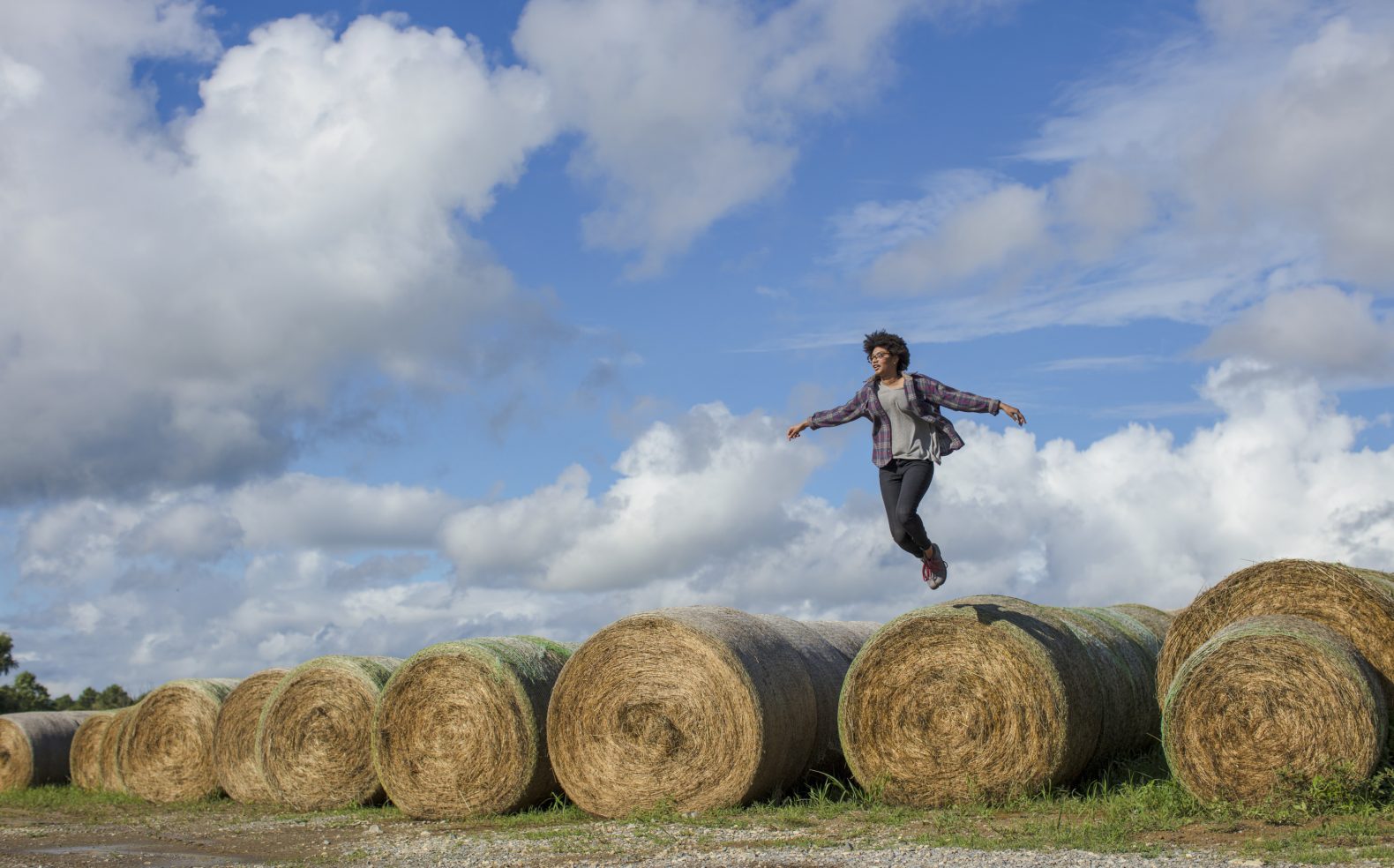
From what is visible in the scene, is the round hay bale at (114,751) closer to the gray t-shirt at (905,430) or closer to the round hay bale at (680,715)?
the round hay bale at (680,715)

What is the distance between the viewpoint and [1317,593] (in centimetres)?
1078

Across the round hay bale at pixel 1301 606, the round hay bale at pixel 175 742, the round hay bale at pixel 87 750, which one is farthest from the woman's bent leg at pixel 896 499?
the round hay bale at pixel 87 750

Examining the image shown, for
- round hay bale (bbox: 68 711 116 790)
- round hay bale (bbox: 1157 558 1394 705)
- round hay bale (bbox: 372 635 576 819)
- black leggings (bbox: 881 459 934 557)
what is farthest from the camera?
round hay bale (bbox: 68 711 116 790)

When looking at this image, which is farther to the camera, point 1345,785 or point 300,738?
point 300,738

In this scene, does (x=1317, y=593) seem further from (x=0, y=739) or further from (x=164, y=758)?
(x=0, y=739)

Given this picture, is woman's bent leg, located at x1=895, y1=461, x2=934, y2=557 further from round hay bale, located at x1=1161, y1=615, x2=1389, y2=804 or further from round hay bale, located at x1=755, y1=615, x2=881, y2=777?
round hay bale, located at x1=1161, y1=615, x2=1389, y2=804

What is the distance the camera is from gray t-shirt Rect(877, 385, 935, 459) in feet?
32.8

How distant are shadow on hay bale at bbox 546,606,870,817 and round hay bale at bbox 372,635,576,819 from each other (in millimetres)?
459

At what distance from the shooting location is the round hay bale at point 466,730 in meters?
11.9

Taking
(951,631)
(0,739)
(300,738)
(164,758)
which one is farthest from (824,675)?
(0,739)

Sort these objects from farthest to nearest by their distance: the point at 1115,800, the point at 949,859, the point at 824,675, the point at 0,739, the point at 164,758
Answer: the point at 0,739 < the point at 164,758 < the point at 824,675 < the point at 1115,800 < the point at 949,859

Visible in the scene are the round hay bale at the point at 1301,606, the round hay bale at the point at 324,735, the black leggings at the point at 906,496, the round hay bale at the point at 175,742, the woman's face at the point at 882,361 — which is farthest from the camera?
the round hay bale at the point at 175,742

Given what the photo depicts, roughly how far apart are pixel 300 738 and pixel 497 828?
3.55 meters

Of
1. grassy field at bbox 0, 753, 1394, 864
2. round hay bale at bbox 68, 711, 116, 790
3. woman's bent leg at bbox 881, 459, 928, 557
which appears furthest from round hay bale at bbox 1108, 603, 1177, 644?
round hay bale at bbox 68, 711, 116, 790
